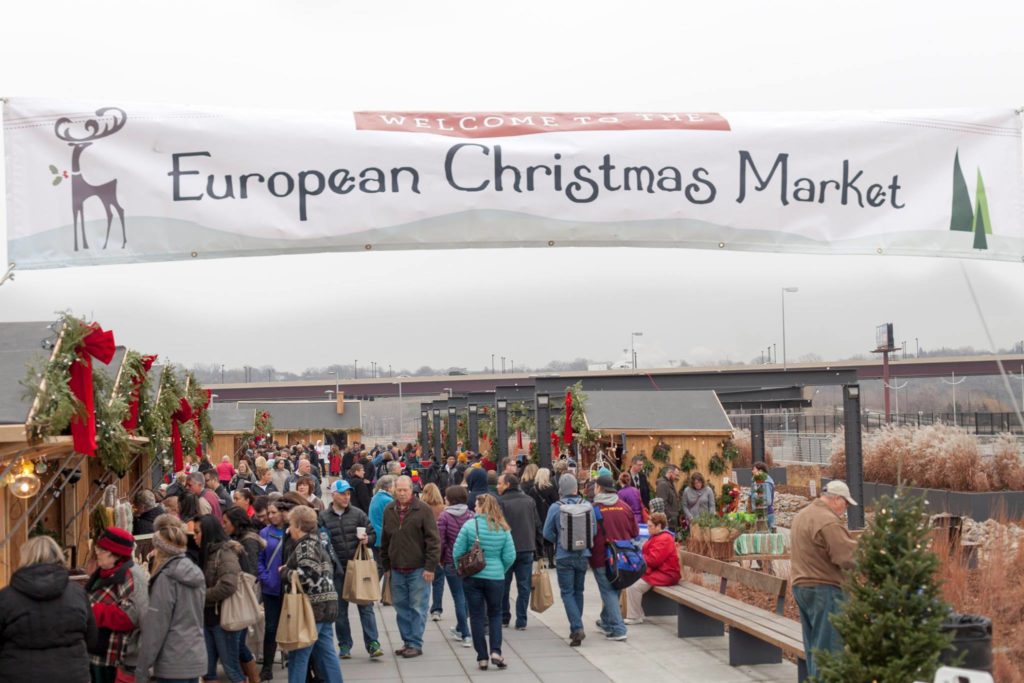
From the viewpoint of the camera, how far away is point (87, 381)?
9906 millimetres

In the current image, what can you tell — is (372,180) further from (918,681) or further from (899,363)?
(899,363)

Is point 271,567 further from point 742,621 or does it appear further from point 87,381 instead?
point 742,621

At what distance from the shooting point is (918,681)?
6055mm

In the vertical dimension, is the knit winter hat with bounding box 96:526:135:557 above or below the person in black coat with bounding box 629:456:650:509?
above

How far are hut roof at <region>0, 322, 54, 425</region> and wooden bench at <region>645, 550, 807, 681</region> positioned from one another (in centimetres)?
668

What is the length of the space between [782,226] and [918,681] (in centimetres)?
326

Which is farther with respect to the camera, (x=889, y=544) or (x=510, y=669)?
(x=510, y=669)

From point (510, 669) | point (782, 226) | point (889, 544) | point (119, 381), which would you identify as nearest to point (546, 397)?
point (119, 381)

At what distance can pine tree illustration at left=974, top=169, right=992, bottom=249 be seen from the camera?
408cm

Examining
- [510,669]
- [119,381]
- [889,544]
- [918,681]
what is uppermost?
[119,381]

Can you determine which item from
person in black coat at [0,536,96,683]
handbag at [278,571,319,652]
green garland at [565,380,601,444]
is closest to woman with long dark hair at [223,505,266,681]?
handbag at [278,571,319,652]

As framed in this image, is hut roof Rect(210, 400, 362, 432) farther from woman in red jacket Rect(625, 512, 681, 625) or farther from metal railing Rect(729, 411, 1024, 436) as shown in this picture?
woman in red jacket Rect(625, 512, 681, 625)

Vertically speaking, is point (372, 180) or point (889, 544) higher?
point (372, 180)

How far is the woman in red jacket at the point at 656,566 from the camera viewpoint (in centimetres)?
1332
